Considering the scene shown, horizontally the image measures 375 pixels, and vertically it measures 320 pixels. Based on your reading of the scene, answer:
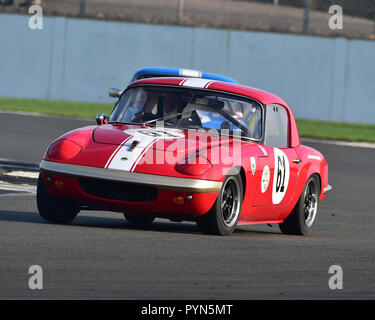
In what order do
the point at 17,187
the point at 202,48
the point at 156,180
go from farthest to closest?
the point at 202,48
the point at 17,187
the point at 156,180

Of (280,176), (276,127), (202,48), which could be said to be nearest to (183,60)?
(202,48)

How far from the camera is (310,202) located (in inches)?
388

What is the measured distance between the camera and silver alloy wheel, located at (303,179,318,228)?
9.78 m

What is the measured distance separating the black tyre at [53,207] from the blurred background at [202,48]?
840 inches

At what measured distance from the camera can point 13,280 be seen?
5.51 m

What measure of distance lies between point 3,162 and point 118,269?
25.7 ft

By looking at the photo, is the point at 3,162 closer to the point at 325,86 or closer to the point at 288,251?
the point at 288,251

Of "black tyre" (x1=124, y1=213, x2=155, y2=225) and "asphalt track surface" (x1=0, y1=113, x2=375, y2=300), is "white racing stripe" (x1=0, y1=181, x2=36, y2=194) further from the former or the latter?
"black tyre" (x1=124, y1=213, x2=155, y2=225)

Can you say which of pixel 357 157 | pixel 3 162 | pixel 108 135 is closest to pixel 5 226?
pixel 108 135

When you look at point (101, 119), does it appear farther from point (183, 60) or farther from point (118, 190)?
point (183, 60)

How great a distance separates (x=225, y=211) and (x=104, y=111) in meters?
19.8

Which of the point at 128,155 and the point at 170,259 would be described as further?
the point at 128,155

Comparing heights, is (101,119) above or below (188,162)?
above
